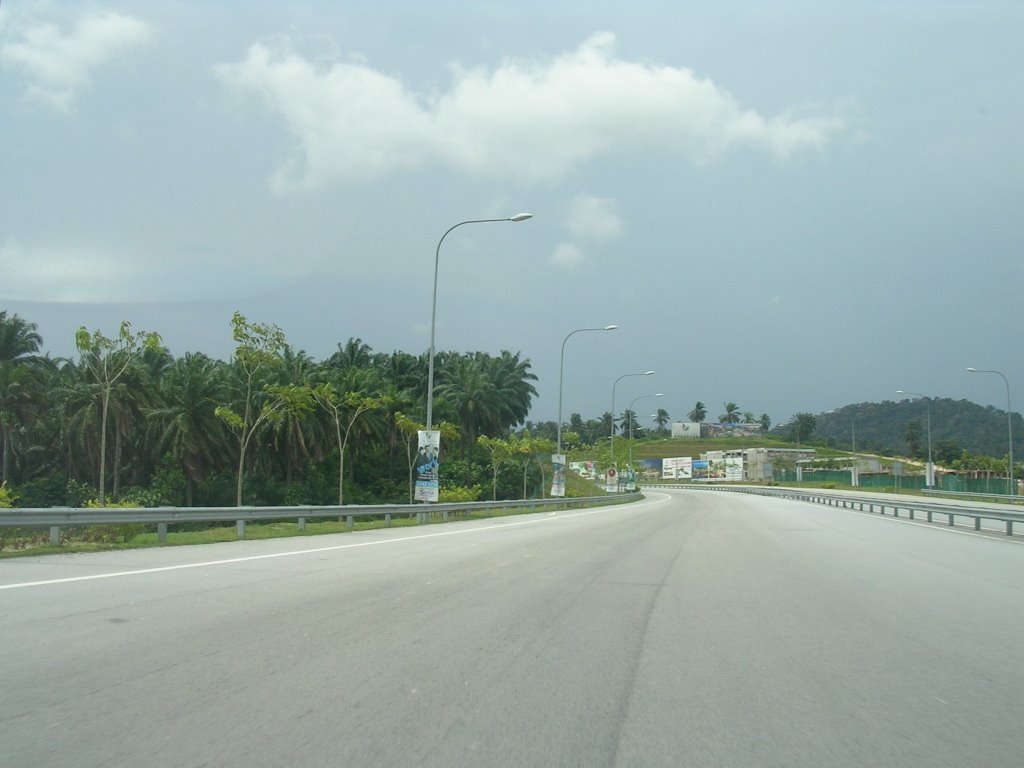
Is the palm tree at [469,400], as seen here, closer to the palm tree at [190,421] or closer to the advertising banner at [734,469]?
the palm tree at [190,421]

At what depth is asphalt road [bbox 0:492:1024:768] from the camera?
5.14m

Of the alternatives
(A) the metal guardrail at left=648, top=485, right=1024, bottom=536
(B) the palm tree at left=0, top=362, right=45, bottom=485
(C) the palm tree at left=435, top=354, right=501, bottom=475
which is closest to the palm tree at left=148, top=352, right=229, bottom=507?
(B) the palm tree at left=0, top=362, right=45, bottom=485

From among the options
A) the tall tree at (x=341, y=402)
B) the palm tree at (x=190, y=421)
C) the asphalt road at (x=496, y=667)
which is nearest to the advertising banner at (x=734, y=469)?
the tall tree at (x=341, y=402)

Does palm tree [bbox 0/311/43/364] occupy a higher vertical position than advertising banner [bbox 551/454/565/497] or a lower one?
higher

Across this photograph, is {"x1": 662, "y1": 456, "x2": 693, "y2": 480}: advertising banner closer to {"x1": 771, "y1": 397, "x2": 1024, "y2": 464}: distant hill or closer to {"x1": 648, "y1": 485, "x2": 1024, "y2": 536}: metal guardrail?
{"x1": 771, "y1": 397, "x2": 1024, "y2": 464}: distant hill

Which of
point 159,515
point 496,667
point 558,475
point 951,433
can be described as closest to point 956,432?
point 951,433

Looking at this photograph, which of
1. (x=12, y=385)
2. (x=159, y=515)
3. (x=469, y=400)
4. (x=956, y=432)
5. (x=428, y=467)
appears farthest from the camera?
(x=956, y=432)

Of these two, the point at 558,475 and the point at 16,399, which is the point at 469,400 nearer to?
the point at 558,475

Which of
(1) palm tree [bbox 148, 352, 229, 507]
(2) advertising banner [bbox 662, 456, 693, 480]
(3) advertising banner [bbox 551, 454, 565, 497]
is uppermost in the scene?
(1) palm tree [bbox 148, 352, 229, 507]

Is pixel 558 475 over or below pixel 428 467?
below

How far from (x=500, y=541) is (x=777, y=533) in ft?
30.8

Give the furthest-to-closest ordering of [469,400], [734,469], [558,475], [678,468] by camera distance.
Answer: [678,468] → [734,469] → [469,400] → [558,475]

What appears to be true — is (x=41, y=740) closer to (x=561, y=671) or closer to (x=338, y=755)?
(x=338, y=755)

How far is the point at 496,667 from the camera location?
707cm
